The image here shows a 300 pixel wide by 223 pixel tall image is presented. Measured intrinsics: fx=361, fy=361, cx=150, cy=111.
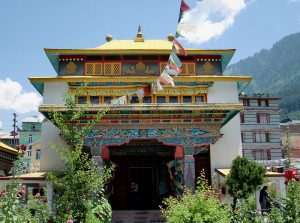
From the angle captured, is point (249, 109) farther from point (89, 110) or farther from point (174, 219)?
point (174, 219)

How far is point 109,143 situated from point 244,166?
15.0 feet

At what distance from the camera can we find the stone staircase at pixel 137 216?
13.3 m

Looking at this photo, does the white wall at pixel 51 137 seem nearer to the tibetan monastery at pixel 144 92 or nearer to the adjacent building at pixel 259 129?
the tibetan monastery at pixel 144 92

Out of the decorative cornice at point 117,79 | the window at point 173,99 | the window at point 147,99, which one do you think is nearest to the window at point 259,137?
the decorative cornice at point 117,79

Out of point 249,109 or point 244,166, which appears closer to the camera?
point 244,166

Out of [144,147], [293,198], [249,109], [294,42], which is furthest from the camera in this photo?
[294,42]

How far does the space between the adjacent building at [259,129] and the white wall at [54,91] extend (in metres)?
27.6

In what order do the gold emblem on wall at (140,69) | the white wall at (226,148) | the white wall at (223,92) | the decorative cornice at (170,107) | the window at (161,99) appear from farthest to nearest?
1. the gold emblem on wall at (140,69)
2. the white wall at (223,92)
3. the window at (161,99)
4. the white wall at (226,148)
5. the decorative cornice at (170,107)

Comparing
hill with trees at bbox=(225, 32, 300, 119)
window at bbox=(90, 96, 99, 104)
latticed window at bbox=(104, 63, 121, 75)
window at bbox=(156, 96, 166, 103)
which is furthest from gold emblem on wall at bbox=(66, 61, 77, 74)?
hill with trees at bbox=(225, 32, 300, 119)

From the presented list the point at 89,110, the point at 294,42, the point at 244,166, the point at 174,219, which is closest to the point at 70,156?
the point at 174,219

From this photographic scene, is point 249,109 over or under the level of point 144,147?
over

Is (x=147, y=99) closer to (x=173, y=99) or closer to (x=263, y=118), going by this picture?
(x=173, y=99)

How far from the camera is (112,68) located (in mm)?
16297

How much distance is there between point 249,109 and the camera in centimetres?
4022
